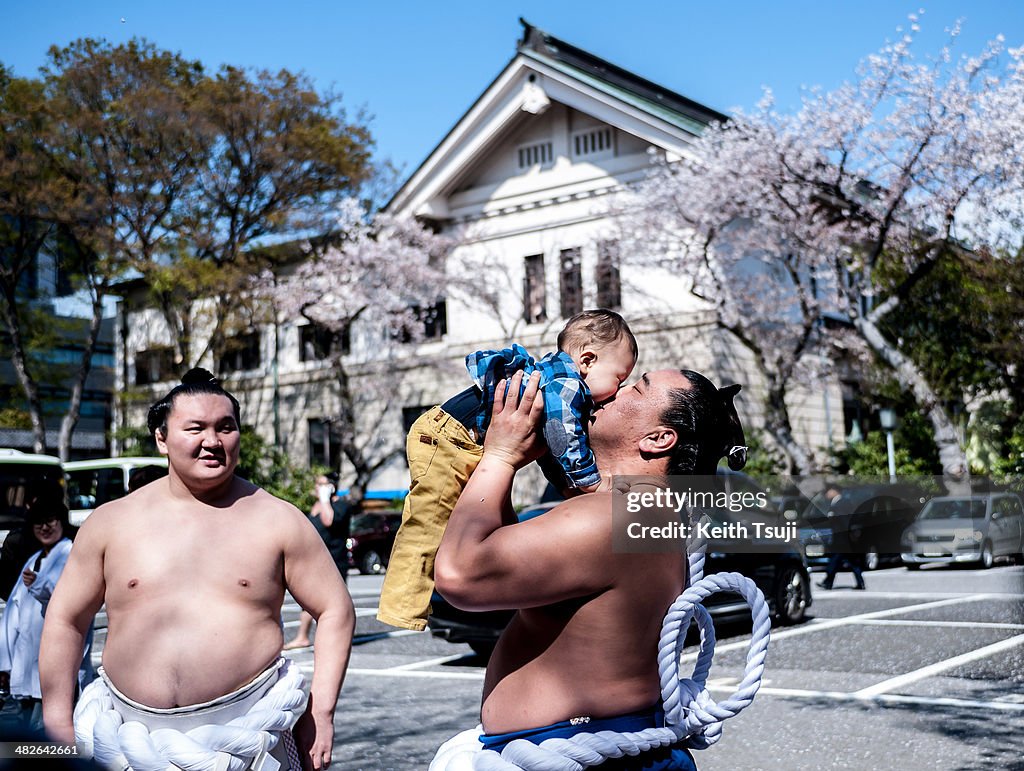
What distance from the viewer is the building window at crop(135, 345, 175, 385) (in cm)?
3731

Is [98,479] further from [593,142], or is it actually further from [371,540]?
[593,142]

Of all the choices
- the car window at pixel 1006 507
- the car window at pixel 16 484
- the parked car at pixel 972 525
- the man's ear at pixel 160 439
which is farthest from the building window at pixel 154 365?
the man's ear at pixel 160 439

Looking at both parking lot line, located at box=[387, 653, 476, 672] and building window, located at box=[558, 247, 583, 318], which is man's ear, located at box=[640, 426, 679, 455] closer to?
parking lot line, located at box=[387, 653, 476, 672]

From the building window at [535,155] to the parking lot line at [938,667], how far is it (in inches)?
860

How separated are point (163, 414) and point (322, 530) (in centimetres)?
887

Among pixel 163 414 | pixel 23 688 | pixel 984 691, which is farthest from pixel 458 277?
pixel 163 414

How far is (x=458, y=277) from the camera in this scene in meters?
32.1

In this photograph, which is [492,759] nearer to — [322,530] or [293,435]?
[322,530]

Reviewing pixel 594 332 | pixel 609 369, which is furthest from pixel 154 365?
pixel 609 369

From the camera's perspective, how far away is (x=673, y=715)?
2678 millimetres

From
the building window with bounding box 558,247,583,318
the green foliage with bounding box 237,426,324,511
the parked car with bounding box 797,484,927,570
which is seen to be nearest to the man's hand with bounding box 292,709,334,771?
the parked car with bounding box 797,484,927,570

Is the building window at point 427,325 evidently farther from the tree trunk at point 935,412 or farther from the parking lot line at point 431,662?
the parking lot line at point 431,662

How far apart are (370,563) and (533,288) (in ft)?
32.5

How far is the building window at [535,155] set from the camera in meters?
31.2
